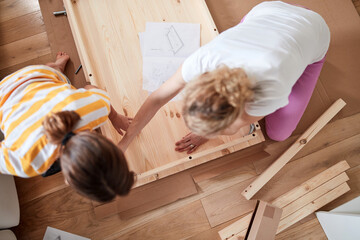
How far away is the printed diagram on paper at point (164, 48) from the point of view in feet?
3.28

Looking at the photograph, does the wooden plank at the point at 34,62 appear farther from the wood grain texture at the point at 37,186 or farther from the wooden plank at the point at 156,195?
Result: the wooden plank at the point at 156,195

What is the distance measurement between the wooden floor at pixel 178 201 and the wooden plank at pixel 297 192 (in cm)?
4

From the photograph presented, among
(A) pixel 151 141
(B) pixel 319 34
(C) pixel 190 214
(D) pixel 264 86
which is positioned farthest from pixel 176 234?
(B) pixel 319 34

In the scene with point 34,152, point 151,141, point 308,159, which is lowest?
point 308,159

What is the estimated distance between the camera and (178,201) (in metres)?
1.03

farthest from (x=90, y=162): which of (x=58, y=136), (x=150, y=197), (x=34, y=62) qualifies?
(x=34, y=62)

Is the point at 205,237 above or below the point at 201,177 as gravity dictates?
below

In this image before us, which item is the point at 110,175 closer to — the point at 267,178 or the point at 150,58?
the point at 150,58

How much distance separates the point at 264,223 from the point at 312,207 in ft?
0.79

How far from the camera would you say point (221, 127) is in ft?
1.87

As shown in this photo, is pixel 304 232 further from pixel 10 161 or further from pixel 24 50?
pixel 24 50

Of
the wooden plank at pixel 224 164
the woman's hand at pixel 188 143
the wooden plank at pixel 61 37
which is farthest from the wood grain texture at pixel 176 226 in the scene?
the wooden plank at pixel 61 37

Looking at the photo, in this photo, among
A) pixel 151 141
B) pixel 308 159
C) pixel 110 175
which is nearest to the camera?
pixel 110 175

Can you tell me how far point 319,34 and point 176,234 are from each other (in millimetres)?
863
